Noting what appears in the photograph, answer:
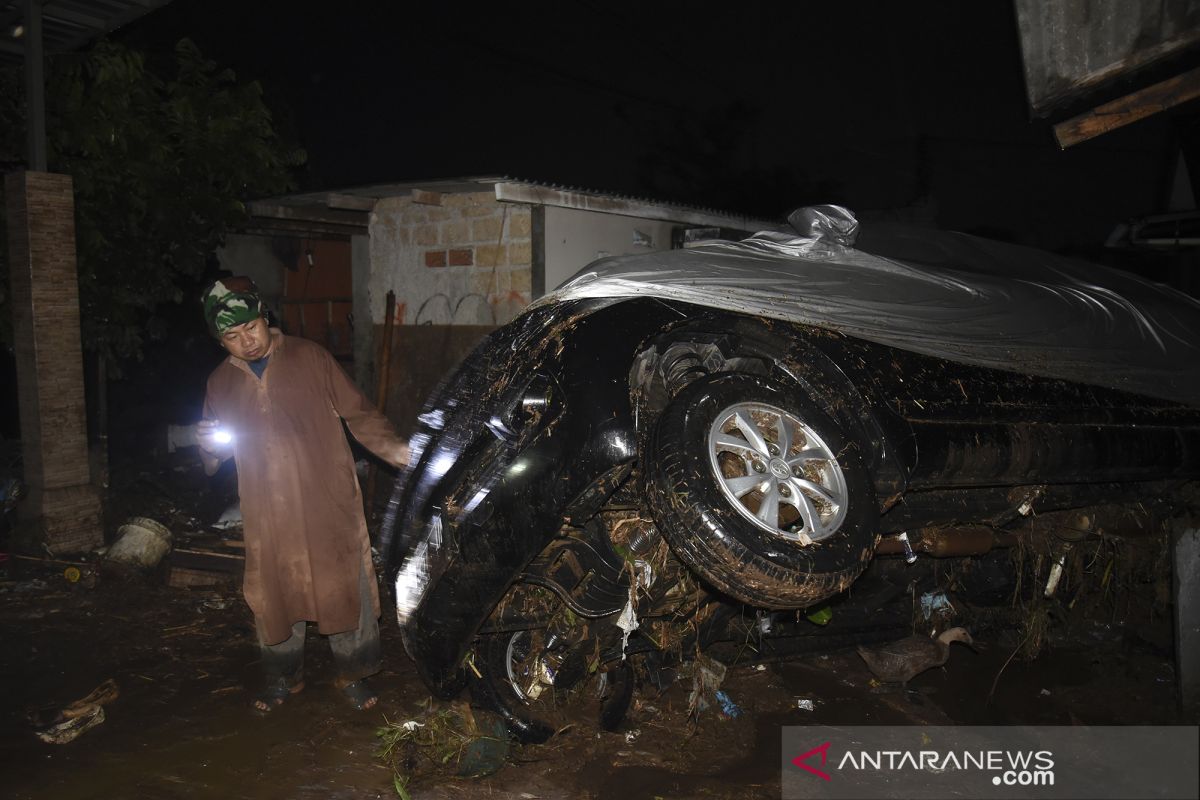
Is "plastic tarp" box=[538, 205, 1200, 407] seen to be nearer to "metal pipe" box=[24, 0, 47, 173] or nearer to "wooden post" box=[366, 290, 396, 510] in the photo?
"wooden post" box=[366, 290, 396, 510]

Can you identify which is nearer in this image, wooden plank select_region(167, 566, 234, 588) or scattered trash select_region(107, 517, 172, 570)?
wooden plank select_region(167, 566, 234, 588)

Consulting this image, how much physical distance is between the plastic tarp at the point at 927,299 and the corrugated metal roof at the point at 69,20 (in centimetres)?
522

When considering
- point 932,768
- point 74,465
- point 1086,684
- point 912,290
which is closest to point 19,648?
point 74,465

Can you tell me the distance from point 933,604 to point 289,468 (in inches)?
133

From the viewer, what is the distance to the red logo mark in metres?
3.24

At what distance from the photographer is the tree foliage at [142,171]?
682 cm

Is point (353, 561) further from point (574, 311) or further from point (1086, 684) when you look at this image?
point (1086, 684)

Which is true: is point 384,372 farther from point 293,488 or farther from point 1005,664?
point 1005,664

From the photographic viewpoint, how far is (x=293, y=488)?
3.55 meters

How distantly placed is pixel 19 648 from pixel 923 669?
5086 mm

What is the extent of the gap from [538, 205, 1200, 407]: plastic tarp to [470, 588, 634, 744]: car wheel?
4.84 feet

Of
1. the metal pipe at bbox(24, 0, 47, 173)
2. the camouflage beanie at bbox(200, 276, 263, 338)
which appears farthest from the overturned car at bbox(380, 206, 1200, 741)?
the metal pipe at bbox(24, 0, 47, 173)

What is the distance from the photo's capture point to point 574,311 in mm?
3141

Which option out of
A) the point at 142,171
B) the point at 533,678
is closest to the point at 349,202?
the point at 142,171
